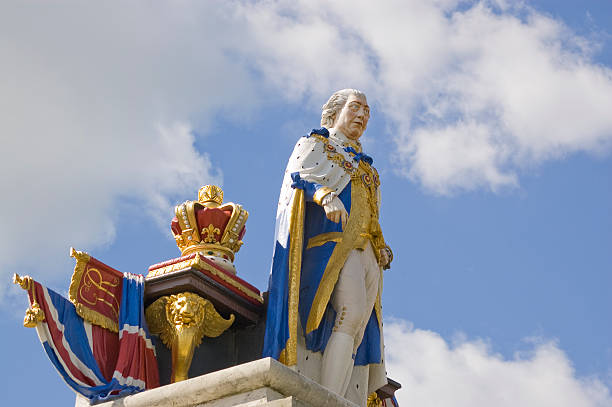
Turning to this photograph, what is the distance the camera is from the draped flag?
923cm

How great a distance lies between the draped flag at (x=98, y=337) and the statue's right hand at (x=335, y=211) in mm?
1865

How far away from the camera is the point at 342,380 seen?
9.83 meters

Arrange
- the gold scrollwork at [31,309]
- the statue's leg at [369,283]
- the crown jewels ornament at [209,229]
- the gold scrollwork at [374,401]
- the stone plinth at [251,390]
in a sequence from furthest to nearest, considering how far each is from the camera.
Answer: the gold scrollwork at [374,401] → the crown jewels ornament at [209,229] → the statue's leg at [369,283] → the gold scrollwork at [31,309] → the stone plinth at [251,390]

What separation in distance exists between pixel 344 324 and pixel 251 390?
243 centimetres

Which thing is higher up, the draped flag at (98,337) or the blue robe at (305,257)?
the blue robe at (305,257)

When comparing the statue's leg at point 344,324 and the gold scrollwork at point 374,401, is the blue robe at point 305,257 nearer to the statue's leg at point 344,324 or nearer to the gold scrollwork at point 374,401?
the statue's leg at point 344,324

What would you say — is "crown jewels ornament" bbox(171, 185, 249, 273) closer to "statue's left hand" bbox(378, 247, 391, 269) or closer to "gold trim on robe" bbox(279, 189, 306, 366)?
"gold trim on robe" bbox(279, 189, 306, 366)

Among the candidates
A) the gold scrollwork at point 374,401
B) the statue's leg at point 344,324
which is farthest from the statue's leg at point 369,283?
the gold scrollwork at point 374,401

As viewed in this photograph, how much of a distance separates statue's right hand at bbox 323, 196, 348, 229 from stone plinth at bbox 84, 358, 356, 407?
2.35 metres

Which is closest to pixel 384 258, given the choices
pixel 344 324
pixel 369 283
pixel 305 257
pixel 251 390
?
pixel 369 283

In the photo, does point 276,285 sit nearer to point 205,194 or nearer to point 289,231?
point 289,231

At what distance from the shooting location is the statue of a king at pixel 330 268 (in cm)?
988

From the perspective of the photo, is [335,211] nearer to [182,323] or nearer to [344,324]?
[344,324]

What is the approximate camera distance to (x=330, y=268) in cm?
1013
